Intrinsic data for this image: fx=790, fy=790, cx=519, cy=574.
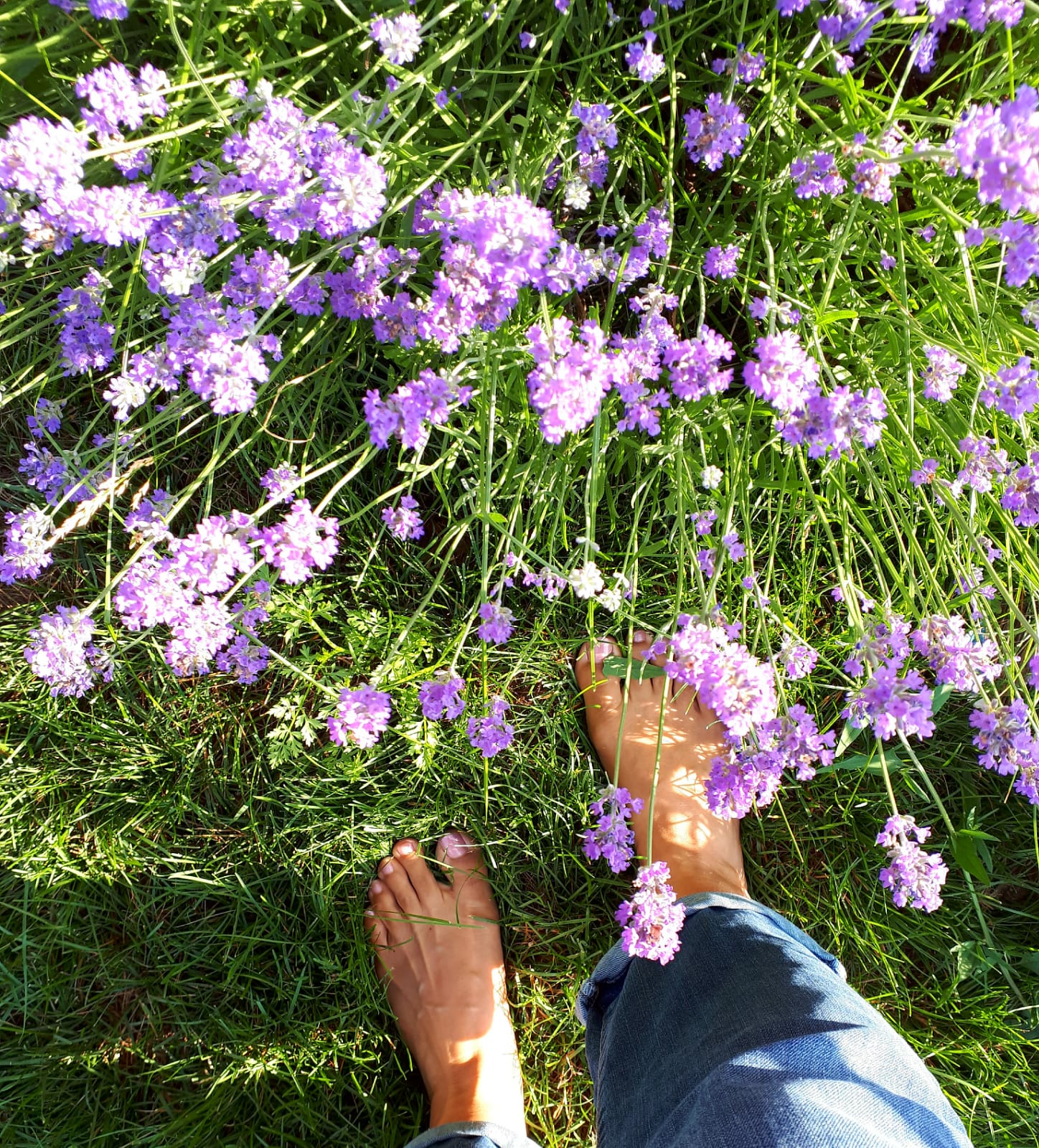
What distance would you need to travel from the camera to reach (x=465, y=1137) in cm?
181

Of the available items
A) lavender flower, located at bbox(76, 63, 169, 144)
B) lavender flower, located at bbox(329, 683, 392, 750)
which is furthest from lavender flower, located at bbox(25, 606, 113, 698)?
lavender flower, located at bbox(76, 63, 169, 144)

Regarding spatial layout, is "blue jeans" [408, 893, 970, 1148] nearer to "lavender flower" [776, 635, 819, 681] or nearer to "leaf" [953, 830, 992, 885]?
"leaf" [953, 830, 992, 885]

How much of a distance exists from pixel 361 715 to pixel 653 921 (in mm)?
580

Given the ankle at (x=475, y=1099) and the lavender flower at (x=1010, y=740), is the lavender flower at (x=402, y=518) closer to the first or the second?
the lavender flower at (x=1010, y=740)

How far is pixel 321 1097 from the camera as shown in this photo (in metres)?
1.93

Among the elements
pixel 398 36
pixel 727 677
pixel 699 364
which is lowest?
pixel 727 677

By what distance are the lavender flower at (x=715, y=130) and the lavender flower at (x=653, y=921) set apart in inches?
45.5

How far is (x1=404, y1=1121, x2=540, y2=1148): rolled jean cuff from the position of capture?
5.91 ft

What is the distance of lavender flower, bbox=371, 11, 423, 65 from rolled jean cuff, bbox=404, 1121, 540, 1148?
2102 mm

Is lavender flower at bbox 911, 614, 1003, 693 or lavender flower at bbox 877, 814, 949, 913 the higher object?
lavender flower at bbox 911, 614, 1003, 693

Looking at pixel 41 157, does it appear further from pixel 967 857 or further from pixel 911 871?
pixel 967 857

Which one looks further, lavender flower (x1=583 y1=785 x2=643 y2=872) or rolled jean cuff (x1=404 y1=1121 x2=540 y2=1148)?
→ rolled jean cuff (x1=404 y1=1121 x2=540 y2=1148)

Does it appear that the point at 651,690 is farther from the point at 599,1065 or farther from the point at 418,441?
the point at 418,441

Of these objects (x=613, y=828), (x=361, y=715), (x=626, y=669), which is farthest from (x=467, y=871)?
(x=361, y=715)
